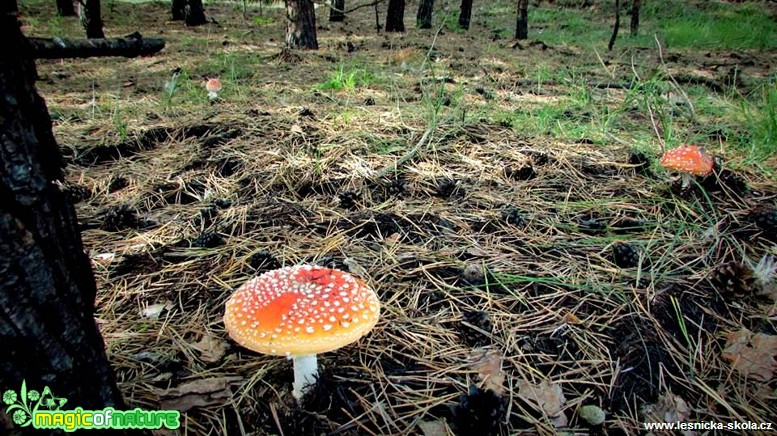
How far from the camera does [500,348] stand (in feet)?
5.37

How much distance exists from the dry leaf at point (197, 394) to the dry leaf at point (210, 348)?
112 mm

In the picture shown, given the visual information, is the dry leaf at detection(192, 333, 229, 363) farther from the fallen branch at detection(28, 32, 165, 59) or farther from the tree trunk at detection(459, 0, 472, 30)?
the tree trunk at detection(459, 0, 472, 30)

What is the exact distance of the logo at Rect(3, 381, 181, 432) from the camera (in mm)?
936

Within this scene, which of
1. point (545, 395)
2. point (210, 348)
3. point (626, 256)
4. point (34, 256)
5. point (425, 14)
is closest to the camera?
point (34, 256)

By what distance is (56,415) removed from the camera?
1003mm

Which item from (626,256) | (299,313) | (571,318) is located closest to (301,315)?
(299,313)

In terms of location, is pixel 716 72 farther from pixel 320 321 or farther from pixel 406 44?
pixel 320 321

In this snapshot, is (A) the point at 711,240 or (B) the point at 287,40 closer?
(A) the point at 711,240

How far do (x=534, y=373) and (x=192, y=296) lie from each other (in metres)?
1.41

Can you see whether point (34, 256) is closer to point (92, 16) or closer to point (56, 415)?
point (56, 415)

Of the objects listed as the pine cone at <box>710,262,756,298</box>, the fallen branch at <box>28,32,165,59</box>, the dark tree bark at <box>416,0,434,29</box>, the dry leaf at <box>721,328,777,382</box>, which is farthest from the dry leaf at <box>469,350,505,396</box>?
the dark tree bark at <box>416,0,434,29</box>

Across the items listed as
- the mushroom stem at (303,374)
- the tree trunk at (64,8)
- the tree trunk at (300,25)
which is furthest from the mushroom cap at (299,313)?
the tree trunk at (64,8)

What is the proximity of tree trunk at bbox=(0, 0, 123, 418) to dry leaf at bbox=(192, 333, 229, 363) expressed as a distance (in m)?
0.51

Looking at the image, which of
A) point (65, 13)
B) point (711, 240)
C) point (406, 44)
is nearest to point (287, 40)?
point (406, 44)
